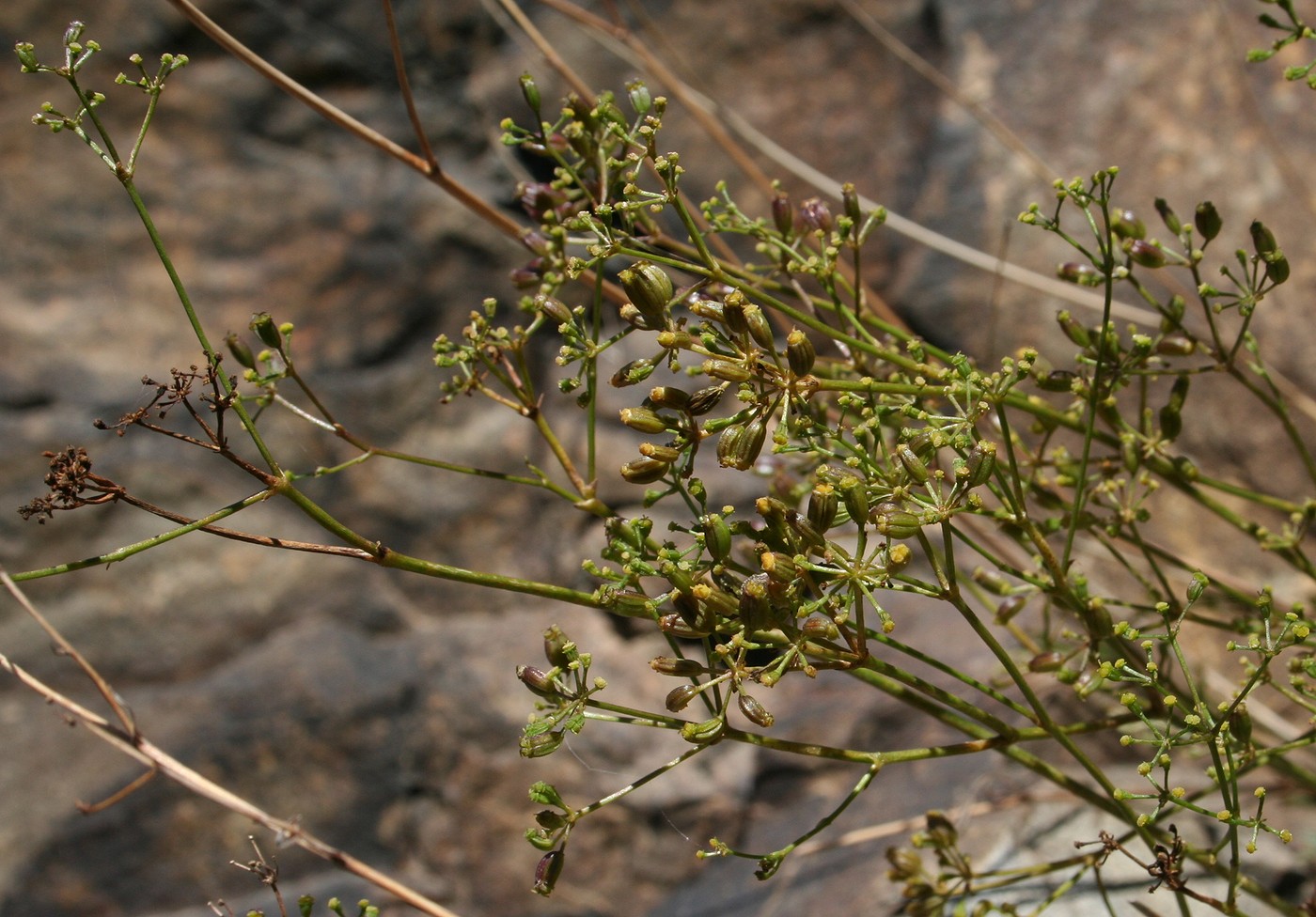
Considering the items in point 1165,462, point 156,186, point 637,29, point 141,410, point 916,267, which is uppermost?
point 637,29

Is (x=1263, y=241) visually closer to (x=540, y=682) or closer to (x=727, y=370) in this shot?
(x=727, y=370)

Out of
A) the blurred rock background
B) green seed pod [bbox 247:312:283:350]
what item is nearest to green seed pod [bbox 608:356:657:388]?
green seed pod [bbox 247:312:283:350]

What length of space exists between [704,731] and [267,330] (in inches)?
24.9

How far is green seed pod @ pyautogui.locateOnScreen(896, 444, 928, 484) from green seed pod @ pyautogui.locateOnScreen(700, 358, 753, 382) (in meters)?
0.16

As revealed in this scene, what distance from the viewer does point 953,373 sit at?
1.09 metres

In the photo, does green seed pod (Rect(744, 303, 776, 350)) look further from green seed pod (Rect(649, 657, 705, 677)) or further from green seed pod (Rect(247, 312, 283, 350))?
green seed pod (Rect(247, 312, 283, 350))

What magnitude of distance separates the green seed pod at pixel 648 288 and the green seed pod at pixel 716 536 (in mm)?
211

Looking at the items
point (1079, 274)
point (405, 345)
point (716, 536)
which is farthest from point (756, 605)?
point (405, 345)

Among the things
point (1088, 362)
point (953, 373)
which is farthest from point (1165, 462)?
point (953, 373)

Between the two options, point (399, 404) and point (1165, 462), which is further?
point (399, 404)

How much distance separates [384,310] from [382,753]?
1232mm

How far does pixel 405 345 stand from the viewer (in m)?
3.23

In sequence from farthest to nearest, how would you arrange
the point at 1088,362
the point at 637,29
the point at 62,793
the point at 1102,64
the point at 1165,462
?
the point at 637,29 → the point at 1102,64 → the point at 62,793 → the point at 1165,462 → the point at 1088,362

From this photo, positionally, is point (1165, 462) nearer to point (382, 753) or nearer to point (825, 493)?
point (825, 493)
